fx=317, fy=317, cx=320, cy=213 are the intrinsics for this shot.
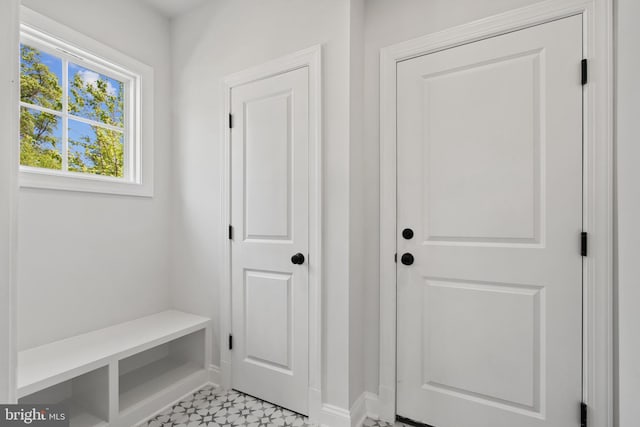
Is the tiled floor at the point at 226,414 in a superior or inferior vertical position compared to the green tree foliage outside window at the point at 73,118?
inferior

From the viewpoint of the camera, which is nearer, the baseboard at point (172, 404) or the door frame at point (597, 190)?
the door frame at point (597, 190)

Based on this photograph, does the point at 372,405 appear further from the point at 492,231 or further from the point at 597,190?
the point at 597,190

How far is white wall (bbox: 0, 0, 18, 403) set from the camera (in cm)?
65

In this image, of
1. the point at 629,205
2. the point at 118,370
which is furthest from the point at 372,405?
the point at 629,205

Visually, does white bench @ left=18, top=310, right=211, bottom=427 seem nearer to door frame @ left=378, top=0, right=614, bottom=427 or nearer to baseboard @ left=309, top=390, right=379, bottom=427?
baseboard @ left=309, top=390, right=379, bottom=427

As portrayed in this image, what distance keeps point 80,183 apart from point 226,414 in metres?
1.60

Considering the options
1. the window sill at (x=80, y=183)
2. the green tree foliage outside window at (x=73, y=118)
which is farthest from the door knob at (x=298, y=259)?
the green tree foliage outside window at (x=73, y=118)

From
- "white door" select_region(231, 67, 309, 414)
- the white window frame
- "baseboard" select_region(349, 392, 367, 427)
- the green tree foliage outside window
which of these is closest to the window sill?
the white window frame

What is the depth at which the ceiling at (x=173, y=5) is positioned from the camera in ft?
7.28

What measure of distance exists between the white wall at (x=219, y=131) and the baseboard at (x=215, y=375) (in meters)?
0.05

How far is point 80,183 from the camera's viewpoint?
189 centimetres

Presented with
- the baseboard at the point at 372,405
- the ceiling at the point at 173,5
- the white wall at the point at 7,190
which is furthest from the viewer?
the ceiling at the point at 173,5

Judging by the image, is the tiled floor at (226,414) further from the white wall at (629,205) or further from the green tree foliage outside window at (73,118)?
the white wall at (629,205)

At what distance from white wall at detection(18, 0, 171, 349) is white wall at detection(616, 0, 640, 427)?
225 centimetres
